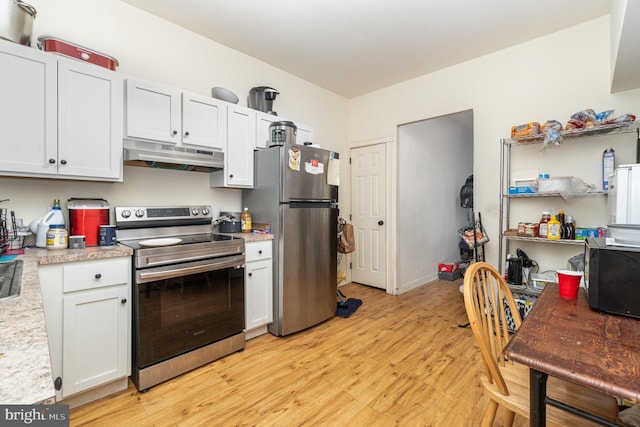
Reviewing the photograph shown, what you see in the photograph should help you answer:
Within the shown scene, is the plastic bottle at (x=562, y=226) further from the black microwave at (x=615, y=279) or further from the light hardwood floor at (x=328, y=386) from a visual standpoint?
the black microwave at (x=615, y=279)

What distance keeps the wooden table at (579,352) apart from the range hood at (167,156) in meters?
2.27

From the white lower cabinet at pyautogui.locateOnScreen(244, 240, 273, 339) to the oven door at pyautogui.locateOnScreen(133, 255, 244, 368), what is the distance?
110mm

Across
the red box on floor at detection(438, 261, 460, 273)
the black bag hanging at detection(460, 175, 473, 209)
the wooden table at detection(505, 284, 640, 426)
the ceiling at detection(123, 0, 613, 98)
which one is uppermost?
the ceiling at detection(123, 0, 613, 98)

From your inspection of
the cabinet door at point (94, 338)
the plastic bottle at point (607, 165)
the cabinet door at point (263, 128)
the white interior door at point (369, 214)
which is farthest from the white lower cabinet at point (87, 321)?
the plastic bottle at point (607, 165)

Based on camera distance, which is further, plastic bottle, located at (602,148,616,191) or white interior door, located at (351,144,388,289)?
white interior door, located at (351,144,388,289)

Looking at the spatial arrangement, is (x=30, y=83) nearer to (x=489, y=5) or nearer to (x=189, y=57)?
(x=189, y=57)

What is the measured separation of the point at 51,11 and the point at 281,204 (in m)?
2.07

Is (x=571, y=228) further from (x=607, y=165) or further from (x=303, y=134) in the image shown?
(x=303, y=134)

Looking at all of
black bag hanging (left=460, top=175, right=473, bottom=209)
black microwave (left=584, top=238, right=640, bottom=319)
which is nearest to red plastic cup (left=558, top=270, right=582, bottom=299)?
black microwave (left=584, top=238, right=640, bottom=319)

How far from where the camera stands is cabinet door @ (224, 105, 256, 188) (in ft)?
8.55

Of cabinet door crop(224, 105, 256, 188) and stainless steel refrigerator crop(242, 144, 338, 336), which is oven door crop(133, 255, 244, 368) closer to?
stainless steel refrigerator crop(242, 144, 338, 336)

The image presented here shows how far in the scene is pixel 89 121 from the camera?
1.89 m

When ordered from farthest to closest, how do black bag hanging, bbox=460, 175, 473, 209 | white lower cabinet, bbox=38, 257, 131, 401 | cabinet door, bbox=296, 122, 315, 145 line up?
1. black bag hanging, bbox=460, 175, 473, 209
2. cabinet door, bbox=296, 122, 315, 145
3. white lower cabinet, bbox=38, 257, 131, 401

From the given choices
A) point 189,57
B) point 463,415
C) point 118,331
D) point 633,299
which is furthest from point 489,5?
point 118,331
